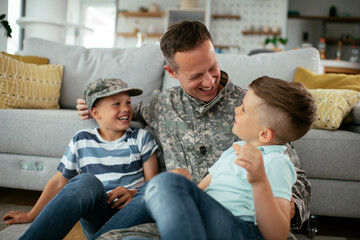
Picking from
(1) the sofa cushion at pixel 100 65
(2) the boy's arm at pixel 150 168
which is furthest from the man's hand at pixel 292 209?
(1) the sofa cushion at pixel 100 65

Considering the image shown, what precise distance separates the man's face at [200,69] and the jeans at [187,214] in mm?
571

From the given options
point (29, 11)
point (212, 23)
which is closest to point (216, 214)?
point (29, 11)

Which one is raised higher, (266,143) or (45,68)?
(45,68)

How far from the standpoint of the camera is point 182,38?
4.05 ft

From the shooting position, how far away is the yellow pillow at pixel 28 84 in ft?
6.15

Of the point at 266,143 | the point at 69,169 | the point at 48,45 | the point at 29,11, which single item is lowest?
the point at 69,169

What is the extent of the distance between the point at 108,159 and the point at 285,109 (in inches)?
31.4

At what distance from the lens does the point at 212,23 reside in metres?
6.66

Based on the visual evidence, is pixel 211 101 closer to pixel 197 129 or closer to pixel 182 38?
pixel 197 129

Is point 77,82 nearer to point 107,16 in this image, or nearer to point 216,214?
point 216,214

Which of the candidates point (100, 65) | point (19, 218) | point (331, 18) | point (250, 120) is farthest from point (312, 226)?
point (331, 18)

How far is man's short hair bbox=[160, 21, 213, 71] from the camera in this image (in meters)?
1.22

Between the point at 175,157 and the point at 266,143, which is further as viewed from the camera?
the point at 175,157

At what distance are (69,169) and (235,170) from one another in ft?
2.56
